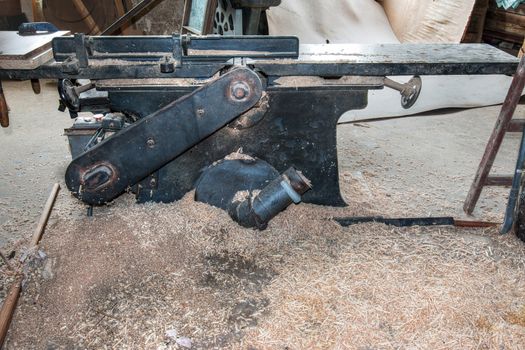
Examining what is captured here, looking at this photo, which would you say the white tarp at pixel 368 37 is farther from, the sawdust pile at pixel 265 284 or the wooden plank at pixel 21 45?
the wooden plank at pixel 21 45

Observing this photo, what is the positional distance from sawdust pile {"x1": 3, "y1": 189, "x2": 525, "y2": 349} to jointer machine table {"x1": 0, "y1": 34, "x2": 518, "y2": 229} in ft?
0.60

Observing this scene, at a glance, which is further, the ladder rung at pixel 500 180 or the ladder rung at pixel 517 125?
the ladder rung at pixel 500 180

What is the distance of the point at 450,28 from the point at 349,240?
307 cm

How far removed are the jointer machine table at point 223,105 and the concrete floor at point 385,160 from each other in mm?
745

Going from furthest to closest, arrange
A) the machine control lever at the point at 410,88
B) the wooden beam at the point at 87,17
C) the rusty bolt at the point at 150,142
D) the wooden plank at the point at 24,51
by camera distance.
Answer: the wooden beam at the point at 87,17 < the machine control lever at the point at 410,88 < the rusty bolt at the point at 150,142 < the wooden plank at the point at 24,51

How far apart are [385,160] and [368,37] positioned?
169cm

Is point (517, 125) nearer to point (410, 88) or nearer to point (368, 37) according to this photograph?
point (410, 88)

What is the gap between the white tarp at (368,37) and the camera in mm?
4277

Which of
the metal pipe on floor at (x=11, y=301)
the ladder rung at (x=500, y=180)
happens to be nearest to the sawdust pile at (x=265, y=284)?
the metal pipe on floor at (x=11, y=301)

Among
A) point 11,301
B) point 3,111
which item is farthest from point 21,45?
point 11,301

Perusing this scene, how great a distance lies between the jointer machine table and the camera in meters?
1.93

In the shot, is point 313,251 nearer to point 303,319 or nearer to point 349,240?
point 349,240

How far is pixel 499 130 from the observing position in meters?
2.31

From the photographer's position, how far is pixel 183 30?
13.3 feet
